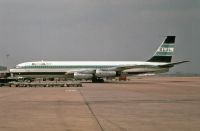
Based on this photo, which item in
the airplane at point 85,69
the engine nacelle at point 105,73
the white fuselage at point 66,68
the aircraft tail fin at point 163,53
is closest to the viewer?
the engine nacelle at point 105,73

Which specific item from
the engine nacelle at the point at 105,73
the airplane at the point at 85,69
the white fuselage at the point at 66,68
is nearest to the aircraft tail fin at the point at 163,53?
the airplane at the point at 85,69

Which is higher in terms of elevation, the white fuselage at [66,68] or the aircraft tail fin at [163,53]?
the aircraft tail fin at [163,53]

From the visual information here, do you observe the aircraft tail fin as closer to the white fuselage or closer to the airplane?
the airplane

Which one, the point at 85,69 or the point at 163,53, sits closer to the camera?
the point at 85,69

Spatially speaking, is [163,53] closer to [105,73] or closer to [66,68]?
[105,73]


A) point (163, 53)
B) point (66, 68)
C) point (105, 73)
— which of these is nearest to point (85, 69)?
point (66, 68)

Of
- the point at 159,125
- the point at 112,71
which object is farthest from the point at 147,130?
the point at 112,71

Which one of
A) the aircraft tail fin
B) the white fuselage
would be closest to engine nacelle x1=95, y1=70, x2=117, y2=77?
the white fuselage

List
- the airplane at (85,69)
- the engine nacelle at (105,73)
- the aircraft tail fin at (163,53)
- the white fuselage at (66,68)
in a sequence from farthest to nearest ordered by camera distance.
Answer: the aircraft tail fin at (163,53) < the white fuselage at (66,68) < the airplane at (85,69) < the engine nacelle at (105,73)

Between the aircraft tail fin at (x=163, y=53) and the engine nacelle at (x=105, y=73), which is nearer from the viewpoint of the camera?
the engine nacelle at (x=105, y=73)

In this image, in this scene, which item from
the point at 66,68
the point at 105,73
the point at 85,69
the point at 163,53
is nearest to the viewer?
the point at 105,73

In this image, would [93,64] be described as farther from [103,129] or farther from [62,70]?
[103,129]

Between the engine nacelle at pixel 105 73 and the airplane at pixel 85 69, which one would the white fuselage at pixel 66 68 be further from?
the engine nacelle at pixel 105 73

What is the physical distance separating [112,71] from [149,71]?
6.50 metres
